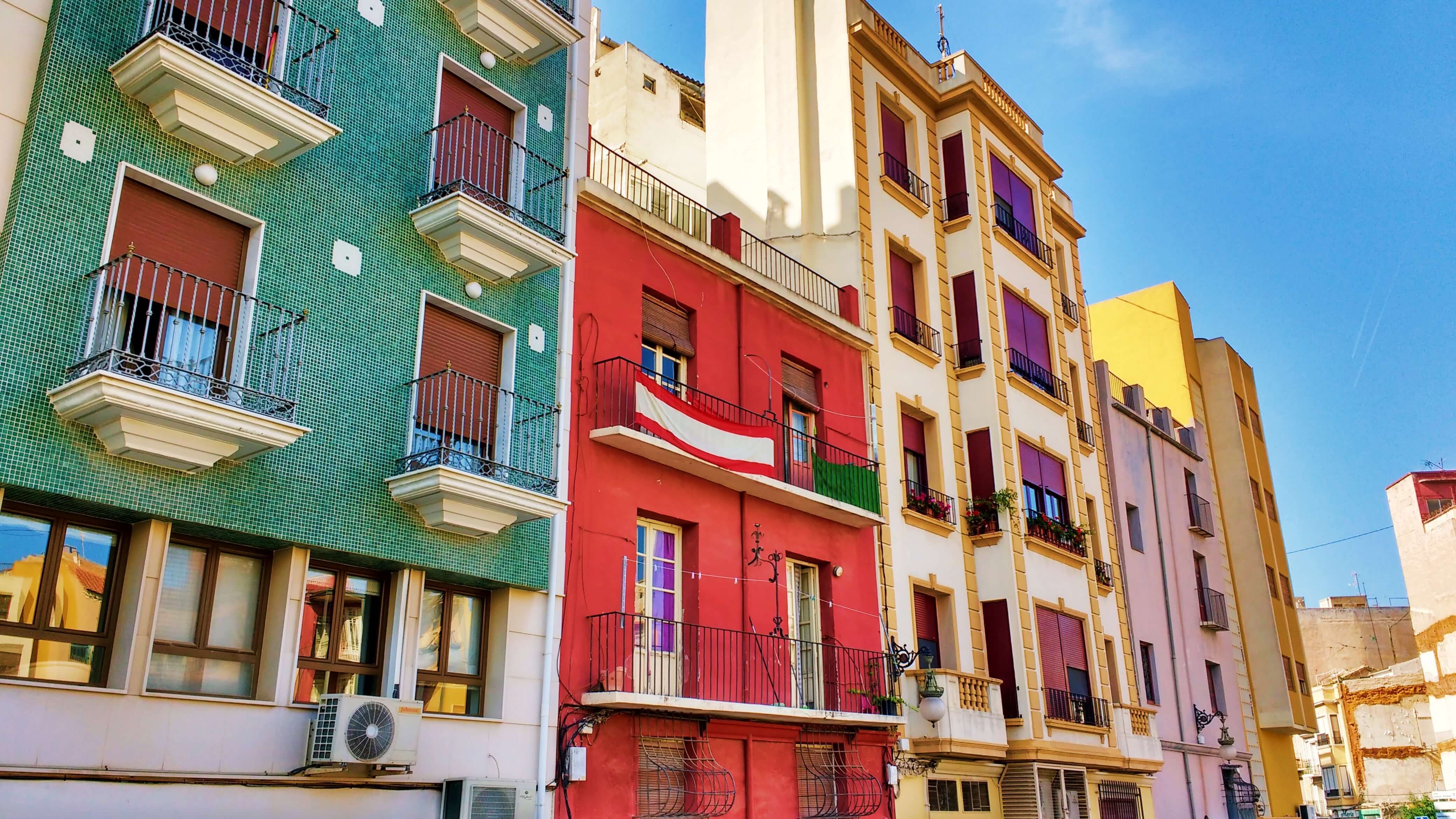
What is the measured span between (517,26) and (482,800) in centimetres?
942

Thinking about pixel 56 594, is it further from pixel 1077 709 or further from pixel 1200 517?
pixel 1200 517

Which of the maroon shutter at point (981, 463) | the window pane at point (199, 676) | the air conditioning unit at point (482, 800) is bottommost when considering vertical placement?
the air conditioning unit at point (482, 800)

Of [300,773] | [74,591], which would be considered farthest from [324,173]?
[300,773]

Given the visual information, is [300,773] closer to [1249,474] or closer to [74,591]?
[74,591]

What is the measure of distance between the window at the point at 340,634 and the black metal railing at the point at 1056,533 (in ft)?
43.5

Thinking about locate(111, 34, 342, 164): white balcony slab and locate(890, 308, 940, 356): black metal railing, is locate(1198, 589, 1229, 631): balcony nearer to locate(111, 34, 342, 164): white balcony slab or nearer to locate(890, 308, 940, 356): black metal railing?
locate(890, 308, 940, 356): black metal railing

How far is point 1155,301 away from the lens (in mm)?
36656

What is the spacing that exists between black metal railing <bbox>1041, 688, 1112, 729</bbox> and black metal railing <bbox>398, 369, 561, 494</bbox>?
35.8 ft

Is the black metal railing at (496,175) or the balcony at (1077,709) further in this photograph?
the balcony at (1077,709)

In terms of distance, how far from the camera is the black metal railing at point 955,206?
23.8 metres

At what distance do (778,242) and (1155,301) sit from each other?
19.4m

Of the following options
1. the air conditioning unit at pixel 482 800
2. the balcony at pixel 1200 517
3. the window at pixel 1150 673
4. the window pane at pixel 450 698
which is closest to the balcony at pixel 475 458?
the window pane at pixel 450 698

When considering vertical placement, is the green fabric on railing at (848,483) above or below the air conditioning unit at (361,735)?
above

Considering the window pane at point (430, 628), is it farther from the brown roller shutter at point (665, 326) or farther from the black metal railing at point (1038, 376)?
the black metal railing at point (1038, 376)
